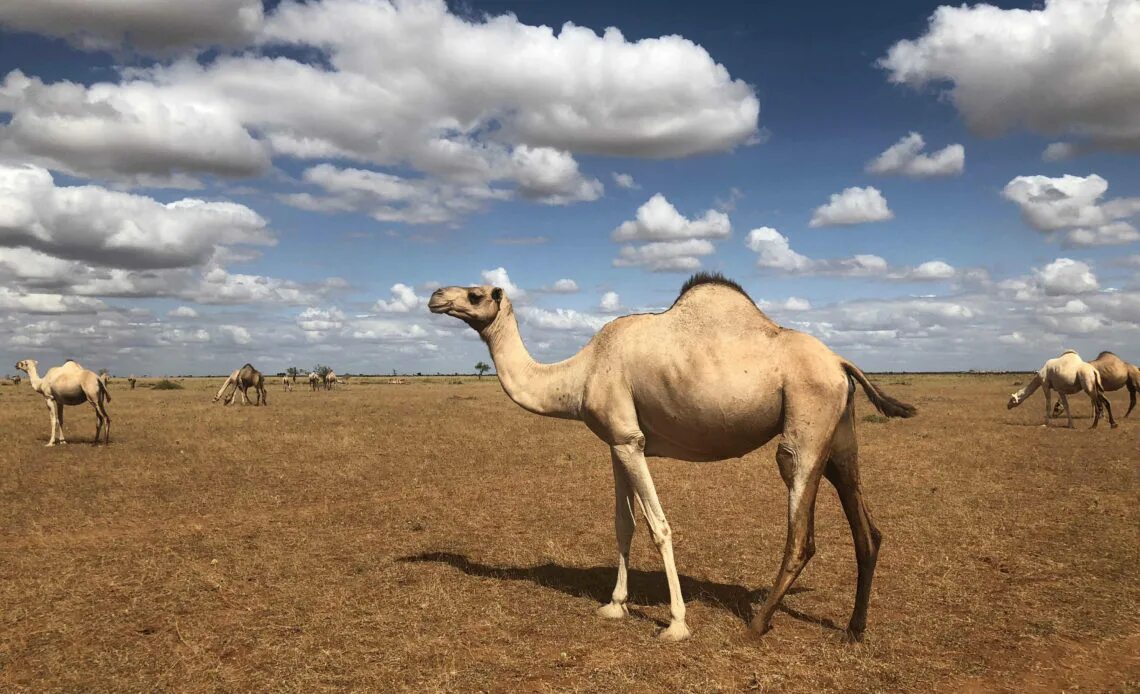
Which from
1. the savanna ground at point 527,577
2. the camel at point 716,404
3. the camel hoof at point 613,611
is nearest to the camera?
the savanna ground at point 527,577

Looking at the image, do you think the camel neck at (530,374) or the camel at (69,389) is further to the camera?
the camel at (69,389)

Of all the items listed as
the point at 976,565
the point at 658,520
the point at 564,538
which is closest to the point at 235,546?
the point at 564,538

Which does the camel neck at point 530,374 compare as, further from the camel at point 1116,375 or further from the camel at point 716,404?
the camel at point 1116,375

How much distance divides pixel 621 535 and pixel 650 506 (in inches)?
35.7

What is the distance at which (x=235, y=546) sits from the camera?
11.1m

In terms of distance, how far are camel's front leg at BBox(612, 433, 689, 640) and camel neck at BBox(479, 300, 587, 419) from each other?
0.89 m

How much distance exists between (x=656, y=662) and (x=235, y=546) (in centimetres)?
765

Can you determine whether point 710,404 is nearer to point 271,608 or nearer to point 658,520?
point 658,520

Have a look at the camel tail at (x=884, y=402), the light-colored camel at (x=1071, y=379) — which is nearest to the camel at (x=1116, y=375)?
the light-colored camel at (x=1071, y=379)

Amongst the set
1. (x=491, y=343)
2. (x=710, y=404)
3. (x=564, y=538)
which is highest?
(x=491, y=343)

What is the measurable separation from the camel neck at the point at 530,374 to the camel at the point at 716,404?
0.02 metres

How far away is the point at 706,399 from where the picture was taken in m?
7.17

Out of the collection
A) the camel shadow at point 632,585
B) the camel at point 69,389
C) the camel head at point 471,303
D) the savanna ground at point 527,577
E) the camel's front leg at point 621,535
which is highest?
the camel head at point 471,303

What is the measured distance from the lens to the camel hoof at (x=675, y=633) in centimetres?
712
